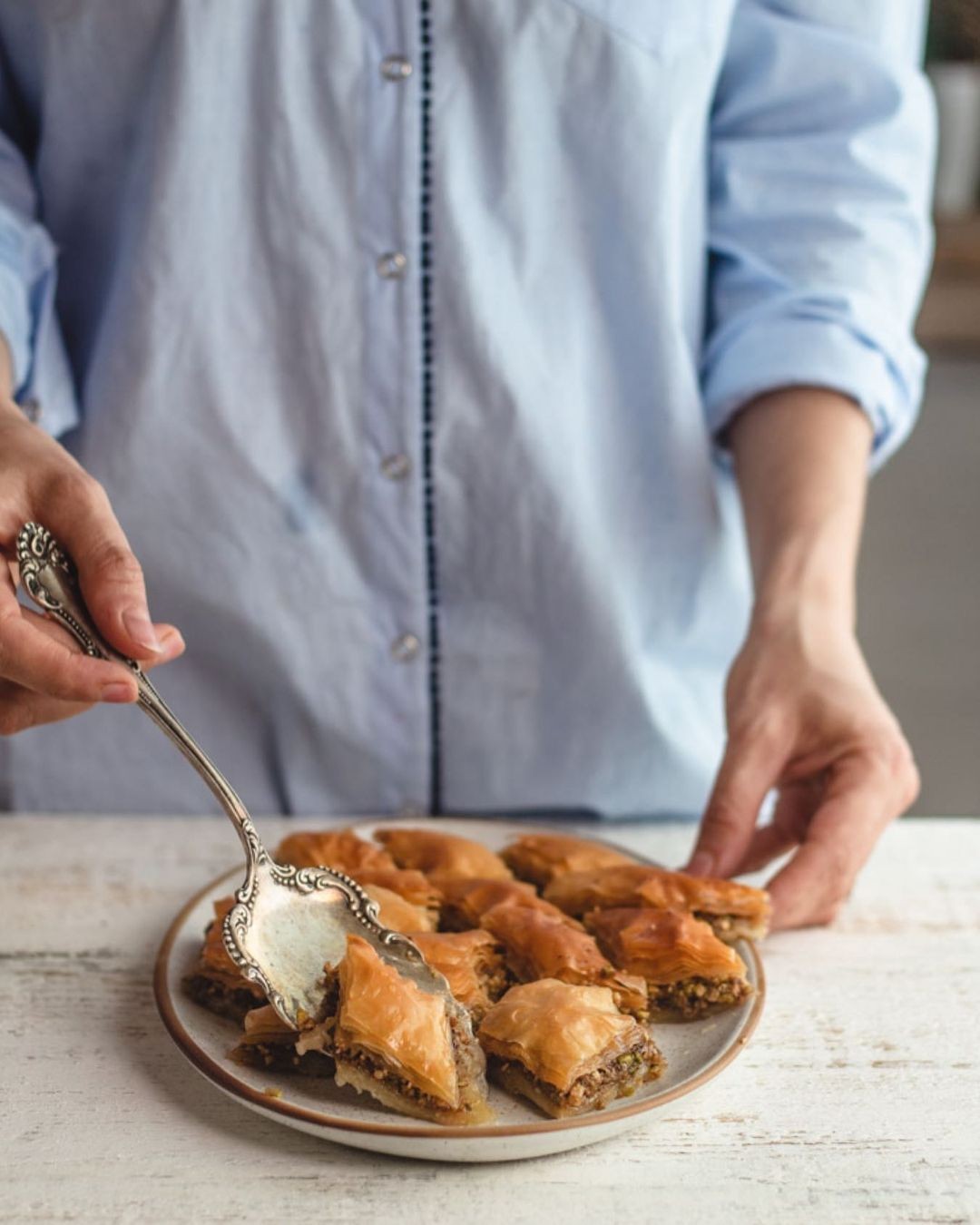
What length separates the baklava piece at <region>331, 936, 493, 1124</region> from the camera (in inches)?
27.2

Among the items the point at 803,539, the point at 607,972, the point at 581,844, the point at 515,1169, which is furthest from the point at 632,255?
the point at 515,1169

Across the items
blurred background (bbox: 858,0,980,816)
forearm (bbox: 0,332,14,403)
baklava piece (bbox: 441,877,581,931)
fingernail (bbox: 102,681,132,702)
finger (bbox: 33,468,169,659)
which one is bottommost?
blurred background (bbox: 858,0,980,816)

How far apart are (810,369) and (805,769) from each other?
0.35m

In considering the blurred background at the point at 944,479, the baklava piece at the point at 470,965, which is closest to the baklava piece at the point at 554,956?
the baklava piece at the point at 470,965

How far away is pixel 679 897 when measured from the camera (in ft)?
2.91

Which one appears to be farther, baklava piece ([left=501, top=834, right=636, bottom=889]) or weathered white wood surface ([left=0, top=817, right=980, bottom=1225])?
baklava piece ([left=501, top=834, right=636, bottom=889])

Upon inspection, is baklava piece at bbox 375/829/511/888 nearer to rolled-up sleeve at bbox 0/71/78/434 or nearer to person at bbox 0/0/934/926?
person at bbox 0/0/934/926

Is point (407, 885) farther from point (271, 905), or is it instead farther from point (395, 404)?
point (395, 404)

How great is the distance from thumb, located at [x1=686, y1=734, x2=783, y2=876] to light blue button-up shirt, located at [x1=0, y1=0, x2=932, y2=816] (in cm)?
→ 22

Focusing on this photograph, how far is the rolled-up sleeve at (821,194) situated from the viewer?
116 centimetres

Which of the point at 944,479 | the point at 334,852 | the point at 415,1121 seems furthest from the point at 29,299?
the point at 944,479

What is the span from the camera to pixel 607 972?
0.81 m

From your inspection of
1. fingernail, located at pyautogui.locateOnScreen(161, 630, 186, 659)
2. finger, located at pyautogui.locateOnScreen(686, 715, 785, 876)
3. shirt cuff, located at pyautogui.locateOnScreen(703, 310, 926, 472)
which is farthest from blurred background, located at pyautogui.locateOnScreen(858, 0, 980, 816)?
fingernail, located at pyautogui.locateOnScreen(161, 630, 186, 659)

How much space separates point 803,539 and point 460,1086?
1.82ft
